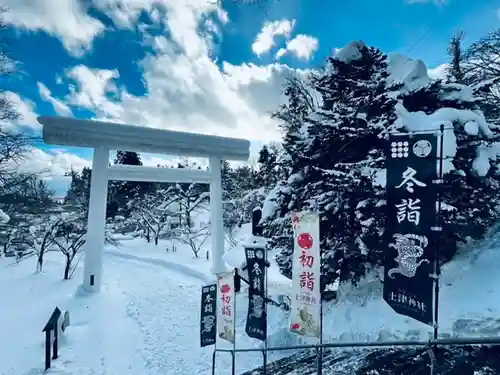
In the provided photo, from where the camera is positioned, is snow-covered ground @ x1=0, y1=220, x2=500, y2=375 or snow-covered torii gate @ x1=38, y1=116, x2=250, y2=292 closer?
snow-covered ground @ x1=0, y1=220, x2=500, y2=375

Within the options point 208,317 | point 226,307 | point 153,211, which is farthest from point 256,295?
point 153,211

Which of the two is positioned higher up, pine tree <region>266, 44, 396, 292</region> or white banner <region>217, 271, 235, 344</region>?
pine tree <region>266, 44, 396, 292</region>

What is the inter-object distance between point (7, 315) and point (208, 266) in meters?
7.76

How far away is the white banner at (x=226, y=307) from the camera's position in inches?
209

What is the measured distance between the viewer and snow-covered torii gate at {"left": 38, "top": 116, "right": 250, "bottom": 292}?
8.68 m

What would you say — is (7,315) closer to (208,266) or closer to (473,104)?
(208,266)

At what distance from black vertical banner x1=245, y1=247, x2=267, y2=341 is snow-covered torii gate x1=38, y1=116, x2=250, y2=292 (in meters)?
5.49

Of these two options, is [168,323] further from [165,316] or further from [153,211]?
[153,211]

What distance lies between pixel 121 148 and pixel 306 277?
745 cm

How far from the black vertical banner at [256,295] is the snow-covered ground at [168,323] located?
76 cm

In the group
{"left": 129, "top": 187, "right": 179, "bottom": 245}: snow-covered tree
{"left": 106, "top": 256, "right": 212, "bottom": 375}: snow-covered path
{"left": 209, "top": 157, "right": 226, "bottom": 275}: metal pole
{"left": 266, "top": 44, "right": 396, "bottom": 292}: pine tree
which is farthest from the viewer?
{"left": 129, "top": 187, "right": 179, "bottom": 245}: snow-covered tree

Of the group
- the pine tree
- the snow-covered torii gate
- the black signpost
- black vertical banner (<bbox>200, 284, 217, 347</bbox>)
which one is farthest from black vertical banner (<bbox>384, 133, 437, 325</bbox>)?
the snow-covered torii gate

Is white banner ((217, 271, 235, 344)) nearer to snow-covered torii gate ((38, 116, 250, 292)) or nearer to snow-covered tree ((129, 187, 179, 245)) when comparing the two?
snow-covered torii gate ((38, 116, 250, 292))

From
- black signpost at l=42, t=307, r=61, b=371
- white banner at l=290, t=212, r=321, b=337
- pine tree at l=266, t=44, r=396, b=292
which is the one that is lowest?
black signpost at l=42, t=307, r=61, b=371
